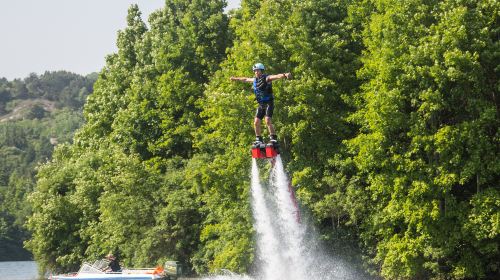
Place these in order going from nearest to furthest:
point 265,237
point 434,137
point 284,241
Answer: point 434,137, point 284,241, point 265,237

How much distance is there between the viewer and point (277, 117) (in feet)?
161

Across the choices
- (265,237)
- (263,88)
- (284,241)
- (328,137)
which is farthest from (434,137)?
(263,88)

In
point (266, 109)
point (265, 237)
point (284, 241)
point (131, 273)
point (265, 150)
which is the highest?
point (266, 109)

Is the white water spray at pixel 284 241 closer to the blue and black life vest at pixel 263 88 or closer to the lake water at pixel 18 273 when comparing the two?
the blue and black life vest at pixel 263 88

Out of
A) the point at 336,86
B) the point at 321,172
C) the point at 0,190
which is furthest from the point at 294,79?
the point at 0,190

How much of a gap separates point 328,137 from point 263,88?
20.6 m

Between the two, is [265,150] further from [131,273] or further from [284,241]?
[284,241]

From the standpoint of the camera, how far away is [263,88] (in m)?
30.3

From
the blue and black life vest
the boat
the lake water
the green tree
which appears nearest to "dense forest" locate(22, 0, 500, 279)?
the green tree

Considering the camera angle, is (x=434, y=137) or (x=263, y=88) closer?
(x=263, y=88)

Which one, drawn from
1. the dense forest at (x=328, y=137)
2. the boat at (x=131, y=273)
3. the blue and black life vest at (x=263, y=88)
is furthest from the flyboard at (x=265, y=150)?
the boat at (x=131, y=273)

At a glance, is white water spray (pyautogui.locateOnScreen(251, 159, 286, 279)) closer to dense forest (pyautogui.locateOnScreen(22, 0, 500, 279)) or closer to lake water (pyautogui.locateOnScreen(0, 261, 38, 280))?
dense forest (pyautogui.locateOnScreen(22, 0, 500, 279))

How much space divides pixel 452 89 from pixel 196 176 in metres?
22.8

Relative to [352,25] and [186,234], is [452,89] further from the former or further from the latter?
[186,234]
